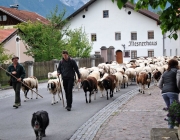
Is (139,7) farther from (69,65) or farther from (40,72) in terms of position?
(40,72)

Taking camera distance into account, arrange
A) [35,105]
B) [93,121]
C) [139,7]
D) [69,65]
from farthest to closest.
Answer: [35,105]
[69,65]
[93,121]
[139,7]

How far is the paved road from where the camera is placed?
10406 millimetres

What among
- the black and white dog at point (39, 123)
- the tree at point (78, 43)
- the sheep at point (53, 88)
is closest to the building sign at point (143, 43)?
the tree at point (78, 43)

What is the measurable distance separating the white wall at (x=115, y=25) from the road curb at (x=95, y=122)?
143 ft

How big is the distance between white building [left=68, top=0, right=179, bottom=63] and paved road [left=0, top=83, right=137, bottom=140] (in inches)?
1667

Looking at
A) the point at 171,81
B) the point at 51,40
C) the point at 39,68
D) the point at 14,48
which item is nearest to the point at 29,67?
the point at 39,68

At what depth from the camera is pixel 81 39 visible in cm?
4591

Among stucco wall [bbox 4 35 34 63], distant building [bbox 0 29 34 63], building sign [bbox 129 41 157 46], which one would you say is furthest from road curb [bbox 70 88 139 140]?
building sign [bbox 129 41 157 46]

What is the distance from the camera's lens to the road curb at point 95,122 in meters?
9.88

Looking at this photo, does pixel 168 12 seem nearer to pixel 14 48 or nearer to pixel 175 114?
pixel 175 114

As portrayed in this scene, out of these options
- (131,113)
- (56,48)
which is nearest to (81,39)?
(56,48)

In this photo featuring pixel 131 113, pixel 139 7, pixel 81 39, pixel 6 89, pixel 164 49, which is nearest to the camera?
pixel 139 7

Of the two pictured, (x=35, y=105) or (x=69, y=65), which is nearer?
(x=69, y=65)

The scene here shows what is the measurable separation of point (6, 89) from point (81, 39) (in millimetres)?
21265
